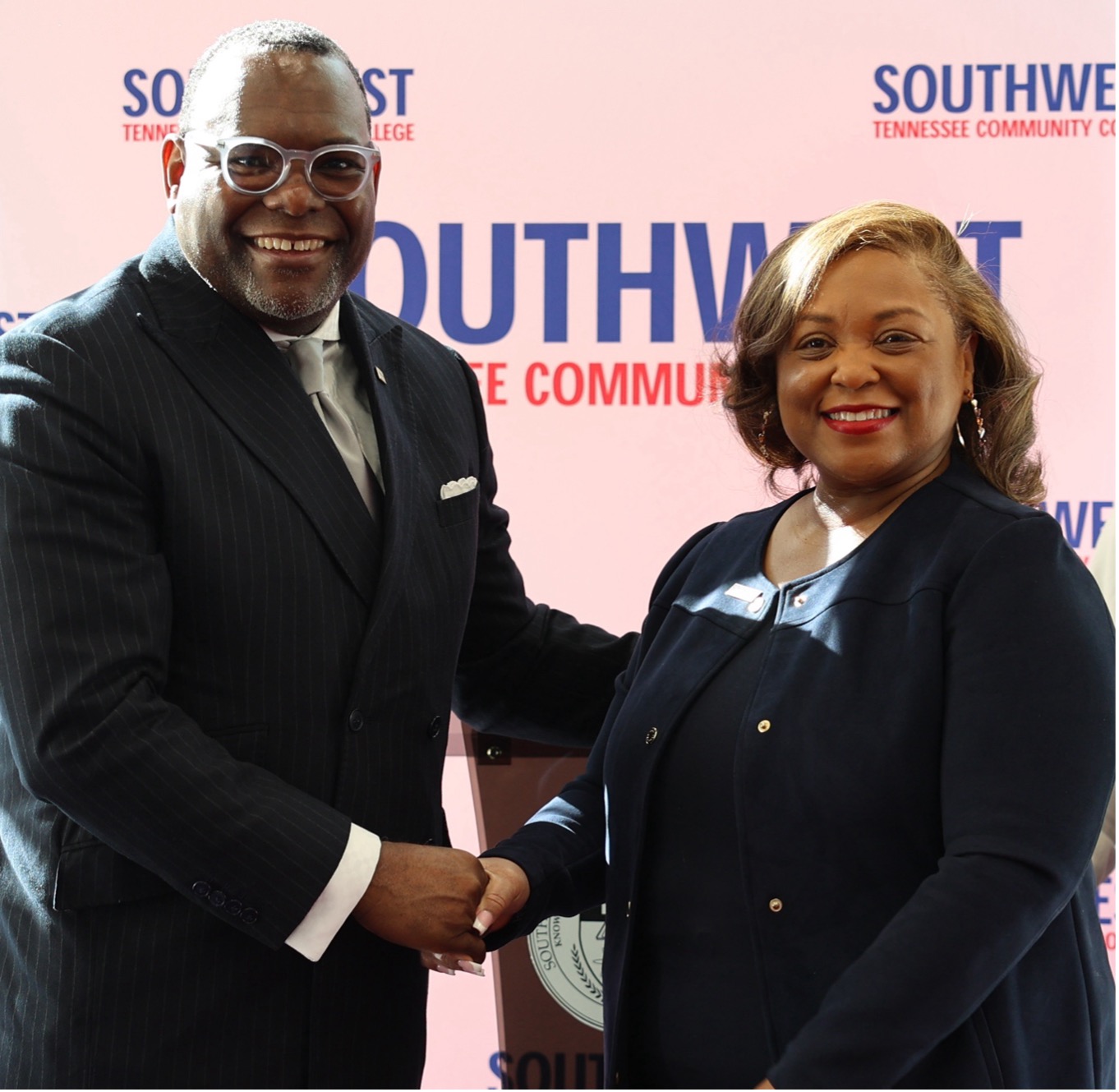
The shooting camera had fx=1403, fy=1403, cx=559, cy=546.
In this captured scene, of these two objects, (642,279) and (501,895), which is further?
(642,279)

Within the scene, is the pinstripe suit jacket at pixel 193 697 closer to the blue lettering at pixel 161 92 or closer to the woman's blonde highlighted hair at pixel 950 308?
the woman's blonde highlighted hair at pixel 950 308

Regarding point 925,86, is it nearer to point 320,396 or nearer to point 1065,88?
point 1065,88

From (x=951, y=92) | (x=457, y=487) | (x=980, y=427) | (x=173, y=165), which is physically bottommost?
(x=457, y=487)

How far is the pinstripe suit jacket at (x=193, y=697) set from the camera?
1.86 meters

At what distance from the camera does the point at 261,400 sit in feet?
6.72

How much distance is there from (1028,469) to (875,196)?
5.53ft

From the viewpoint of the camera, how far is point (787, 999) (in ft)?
5.57

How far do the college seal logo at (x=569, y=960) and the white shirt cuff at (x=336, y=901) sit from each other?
2.78 feet

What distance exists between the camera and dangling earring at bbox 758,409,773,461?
82.8 inches

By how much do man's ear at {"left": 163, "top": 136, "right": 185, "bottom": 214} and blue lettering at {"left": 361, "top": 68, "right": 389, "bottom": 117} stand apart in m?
1.39

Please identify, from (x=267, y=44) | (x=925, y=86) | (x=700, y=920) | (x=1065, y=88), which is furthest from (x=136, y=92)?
(x=700, y=920)

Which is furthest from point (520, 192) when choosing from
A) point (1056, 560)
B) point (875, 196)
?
point (1056, 560)

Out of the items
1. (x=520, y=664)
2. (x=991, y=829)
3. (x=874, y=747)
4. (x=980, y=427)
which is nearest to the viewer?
(x=991, y=829)

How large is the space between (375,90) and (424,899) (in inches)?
88.2
